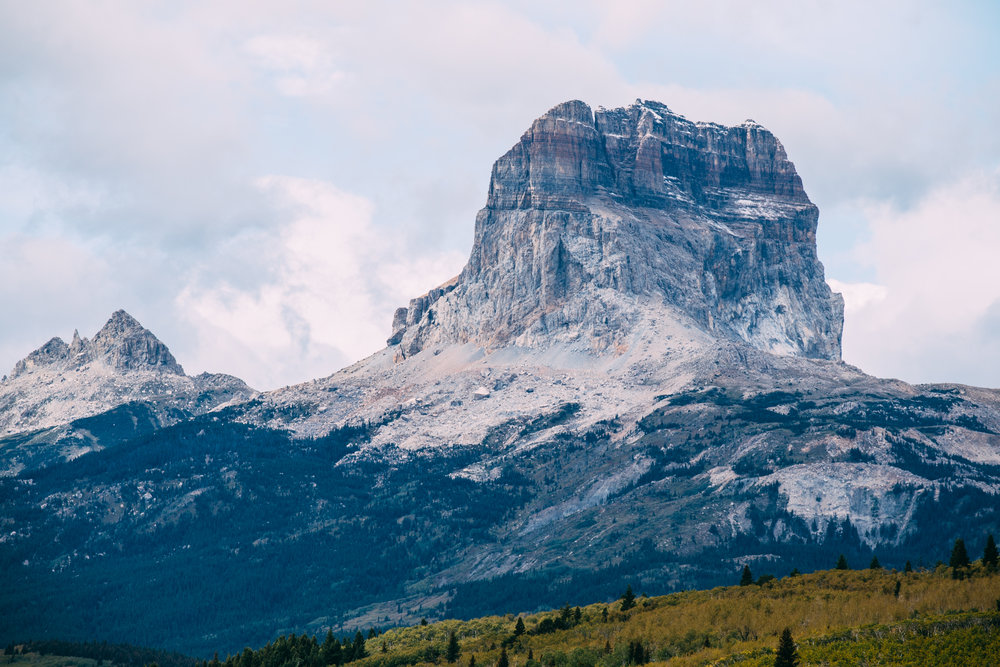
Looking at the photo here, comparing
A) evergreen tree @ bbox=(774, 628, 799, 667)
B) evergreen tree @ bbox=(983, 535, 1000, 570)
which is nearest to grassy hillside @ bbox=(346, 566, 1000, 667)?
evergreen tree @ bbox=(774, 628, 799, 667)

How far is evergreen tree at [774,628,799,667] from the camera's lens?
158750 millimetres

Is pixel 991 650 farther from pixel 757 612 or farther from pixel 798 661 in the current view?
pixel 757 612

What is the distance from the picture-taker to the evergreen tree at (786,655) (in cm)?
15875

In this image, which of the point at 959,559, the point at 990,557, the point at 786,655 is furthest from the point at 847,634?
the point at 959,559

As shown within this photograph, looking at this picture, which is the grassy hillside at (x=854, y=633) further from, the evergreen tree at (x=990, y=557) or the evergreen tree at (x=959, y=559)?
the evergreen tree at (x=990, y=557)

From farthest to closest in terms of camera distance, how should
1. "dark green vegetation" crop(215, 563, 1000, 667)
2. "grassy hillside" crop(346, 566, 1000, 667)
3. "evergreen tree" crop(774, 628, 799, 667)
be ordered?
"grassy hillside" crop(346, 566, 1000, 667), "dark green vegetation" crop(215, 563, 1000, 667), "evergreen tree" crop(774, 628, 799, 667)

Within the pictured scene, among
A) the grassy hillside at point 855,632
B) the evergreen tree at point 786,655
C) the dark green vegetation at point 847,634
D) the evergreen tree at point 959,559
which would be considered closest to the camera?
the evergreen tree at point 786,655

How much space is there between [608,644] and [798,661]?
132 ft

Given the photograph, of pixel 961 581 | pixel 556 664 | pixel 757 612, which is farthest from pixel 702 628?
pixel 961 581

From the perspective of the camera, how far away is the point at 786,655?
160 meters

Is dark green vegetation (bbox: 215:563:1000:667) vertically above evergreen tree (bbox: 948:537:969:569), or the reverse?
evergreen tree (bbox: 948:537:969:569)

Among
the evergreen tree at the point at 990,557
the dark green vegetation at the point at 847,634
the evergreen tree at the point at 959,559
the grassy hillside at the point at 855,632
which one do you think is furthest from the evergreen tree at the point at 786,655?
the evergreen tree at the point at 959,559

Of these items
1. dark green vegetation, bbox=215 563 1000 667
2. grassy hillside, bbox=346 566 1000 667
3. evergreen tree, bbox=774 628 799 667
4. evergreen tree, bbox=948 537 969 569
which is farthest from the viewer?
evergreen tree, bbox=948 537 969 569

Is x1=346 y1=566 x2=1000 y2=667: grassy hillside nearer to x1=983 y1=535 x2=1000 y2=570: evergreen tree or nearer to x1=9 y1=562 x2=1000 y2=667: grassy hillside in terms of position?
x1=9 y1=562 x2=1000 y2=667: grassy hillside
